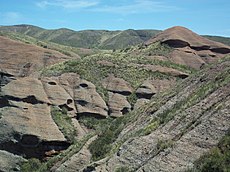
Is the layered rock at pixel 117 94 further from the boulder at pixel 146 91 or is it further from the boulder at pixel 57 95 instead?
the boulder at pixel 57 95

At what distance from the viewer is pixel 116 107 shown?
179 ft

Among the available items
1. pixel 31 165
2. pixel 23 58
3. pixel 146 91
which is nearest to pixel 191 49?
pixel 146 91

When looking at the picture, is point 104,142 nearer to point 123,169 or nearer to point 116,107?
point 123,169

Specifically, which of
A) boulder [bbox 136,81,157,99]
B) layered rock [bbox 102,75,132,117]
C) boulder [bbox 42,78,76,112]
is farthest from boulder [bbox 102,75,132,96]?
boulder [bbox 42,78,76,112]

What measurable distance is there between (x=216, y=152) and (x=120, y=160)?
6.96 m

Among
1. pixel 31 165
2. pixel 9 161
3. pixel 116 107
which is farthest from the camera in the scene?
pixel 116 107

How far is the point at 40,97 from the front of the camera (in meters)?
48.2

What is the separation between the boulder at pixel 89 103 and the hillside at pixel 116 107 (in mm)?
129

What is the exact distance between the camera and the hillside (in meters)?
20.1

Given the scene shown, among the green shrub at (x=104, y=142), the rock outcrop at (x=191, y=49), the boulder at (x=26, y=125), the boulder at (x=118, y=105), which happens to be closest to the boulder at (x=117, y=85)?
the boulder at (x=118, y=105)

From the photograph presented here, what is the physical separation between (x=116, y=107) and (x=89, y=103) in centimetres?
367

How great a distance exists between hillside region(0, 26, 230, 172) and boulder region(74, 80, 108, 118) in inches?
5.1

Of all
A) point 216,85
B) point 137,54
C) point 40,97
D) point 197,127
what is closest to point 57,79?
point 40,97

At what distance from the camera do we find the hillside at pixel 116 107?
20094mm
